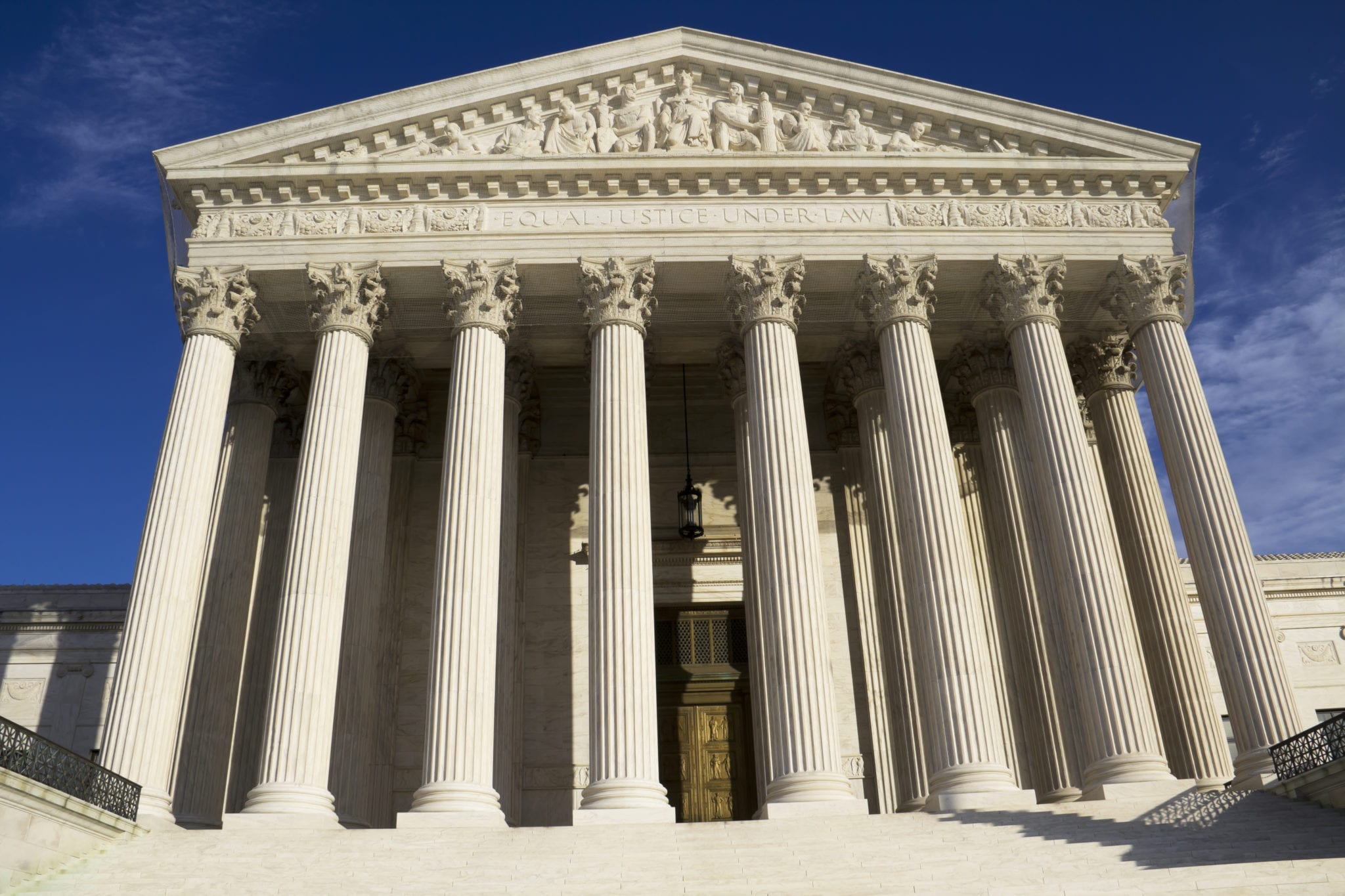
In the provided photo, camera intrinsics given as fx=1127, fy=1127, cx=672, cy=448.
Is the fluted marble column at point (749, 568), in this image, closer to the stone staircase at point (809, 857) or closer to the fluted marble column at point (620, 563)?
the fluted marble column at point (620, 563)

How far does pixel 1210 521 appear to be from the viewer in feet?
76.8

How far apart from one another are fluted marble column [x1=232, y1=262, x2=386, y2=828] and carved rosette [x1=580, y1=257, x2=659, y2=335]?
4.80 m

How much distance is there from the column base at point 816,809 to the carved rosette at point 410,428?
1556 cm

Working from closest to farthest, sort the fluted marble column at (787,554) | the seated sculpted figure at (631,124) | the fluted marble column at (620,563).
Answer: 1. the fluted marble column at (620,563)
2. the fluted marble column at (787,554)
3. the seated sculpted figure at (631,124)

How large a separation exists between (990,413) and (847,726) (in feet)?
29.1

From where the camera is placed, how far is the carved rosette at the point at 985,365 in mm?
29359

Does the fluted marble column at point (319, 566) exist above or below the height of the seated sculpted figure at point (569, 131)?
below

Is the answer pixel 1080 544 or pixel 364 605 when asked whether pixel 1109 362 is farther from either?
pixel 364 605

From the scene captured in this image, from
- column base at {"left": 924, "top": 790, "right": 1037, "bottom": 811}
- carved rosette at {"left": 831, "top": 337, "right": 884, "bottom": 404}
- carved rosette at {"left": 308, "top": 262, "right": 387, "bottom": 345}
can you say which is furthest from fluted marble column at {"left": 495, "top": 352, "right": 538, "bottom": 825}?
column base at {"left": 924, "top": 790, "right": 1037, "bottom": 811}

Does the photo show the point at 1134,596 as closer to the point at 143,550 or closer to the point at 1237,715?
the point at 1237,715

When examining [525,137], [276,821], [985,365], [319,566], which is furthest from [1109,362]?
[276,821]

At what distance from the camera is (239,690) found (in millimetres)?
27094

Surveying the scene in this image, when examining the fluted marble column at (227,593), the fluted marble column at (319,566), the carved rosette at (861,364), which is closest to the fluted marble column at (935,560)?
the carved rosette at (861,364)

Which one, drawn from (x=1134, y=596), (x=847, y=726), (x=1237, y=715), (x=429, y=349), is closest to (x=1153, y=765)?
(x=1237, y=715)
